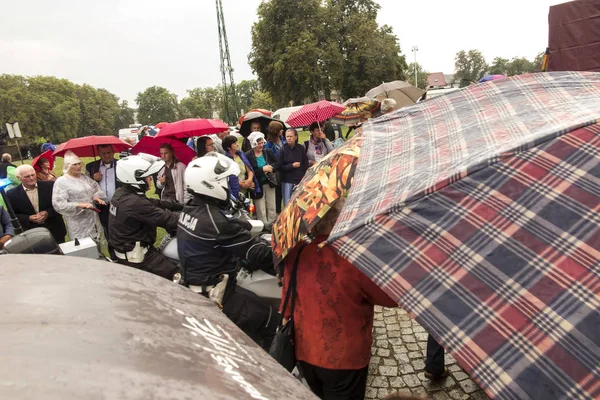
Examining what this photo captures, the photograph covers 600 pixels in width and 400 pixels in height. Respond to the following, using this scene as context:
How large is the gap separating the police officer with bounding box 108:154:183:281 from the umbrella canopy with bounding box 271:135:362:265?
2.28 meters

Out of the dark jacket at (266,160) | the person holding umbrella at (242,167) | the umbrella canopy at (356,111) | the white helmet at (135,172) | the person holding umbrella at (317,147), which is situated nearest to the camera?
the white helmet at (135,172)

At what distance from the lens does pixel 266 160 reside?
7.47m

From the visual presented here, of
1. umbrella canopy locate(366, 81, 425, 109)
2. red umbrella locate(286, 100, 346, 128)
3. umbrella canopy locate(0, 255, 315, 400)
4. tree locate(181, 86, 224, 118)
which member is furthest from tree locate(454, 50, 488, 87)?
umbrella canopy locate(0, 255, 315, 400)

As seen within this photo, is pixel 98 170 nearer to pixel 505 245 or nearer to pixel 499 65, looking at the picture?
pixel 505 245

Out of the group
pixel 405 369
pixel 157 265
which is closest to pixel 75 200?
pixel 157 265

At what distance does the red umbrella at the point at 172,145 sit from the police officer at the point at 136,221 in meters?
2.79

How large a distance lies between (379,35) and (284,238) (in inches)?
1696

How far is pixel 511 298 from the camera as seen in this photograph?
102 cm

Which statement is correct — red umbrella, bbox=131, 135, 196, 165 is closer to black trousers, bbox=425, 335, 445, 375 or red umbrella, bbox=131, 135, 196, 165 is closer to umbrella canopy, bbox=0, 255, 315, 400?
black trousers, bbox=425, 335, 445, 375

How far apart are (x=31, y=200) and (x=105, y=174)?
43.0 inches

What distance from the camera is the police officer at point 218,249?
2.75 metres

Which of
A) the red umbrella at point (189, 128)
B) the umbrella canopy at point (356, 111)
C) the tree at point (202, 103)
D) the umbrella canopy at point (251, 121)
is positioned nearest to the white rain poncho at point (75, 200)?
the red umbrella at point (189, 128)

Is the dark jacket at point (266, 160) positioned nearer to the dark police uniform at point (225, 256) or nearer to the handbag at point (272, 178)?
the handbag at point (272, 178)

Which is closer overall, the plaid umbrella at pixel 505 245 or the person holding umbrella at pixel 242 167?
the plaid umbrella at pixel 505 245
